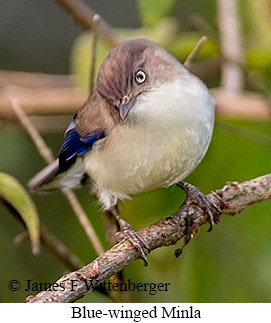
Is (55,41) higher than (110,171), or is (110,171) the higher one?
(55,41)

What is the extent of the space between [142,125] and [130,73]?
0.52ft

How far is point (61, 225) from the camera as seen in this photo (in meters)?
4.24

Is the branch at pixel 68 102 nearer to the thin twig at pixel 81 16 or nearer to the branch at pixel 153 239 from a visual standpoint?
the thin twig at pixel 81 16

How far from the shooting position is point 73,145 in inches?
109

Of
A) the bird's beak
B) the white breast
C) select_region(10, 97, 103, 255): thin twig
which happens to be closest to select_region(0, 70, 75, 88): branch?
select_region(10, 97, 103, 255): thin twig

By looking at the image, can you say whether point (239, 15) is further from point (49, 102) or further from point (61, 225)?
point (61, 225)

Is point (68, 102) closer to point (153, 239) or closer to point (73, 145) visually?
point (73, 145)

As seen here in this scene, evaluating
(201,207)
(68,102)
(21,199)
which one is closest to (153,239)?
(201,207)

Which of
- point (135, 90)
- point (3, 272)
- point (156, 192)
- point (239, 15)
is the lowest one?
point (3, 272)

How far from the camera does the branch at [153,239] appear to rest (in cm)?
199

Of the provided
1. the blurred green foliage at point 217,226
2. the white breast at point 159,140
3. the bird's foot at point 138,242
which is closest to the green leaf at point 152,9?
the blurred green foliage at point 217,226

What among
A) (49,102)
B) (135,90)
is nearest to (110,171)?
(135,90)

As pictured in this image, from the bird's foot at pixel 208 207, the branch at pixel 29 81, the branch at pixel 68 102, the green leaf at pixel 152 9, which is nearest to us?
the bird's foot at pixel 208 207

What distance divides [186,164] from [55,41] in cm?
295
